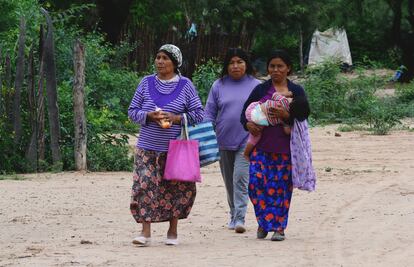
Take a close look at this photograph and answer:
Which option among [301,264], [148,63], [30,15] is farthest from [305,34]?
[301,264]

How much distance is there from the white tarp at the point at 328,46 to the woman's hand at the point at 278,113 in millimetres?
30177

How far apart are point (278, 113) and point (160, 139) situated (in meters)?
0.97

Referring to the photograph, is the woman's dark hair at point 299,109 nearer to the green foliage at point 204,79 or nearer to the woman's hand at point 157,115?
the woman's hand at point 157,115

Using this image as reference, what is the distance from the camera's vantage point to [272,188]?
8.55 m

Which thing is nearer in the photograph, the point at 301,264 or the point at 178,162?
the point at 301,264

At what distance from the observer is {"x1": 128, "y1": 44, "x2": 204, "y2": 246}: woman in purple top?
8156mm

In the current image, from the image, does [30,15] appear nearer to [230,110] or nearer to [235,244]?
[230,110]

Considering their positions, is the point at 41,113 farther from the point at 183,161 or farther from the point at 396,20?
the point at 396,20

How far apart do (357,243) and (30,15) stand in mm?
8433

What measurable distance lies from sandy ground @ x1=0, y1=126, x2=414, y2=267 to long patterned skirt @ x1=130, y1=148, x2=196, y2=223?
0.26 metres

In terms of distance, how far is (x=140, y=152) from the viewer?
8.20m

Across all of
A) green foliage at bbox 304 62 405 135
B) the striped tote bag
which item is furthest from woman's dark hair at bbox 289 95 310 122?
Answer: green foliage at bbox 304 62 405 135

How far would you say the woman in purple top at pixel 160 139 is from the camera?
8156 millimetres

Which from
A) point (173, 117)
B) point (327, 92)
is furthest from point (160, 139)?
point (327, 92)
